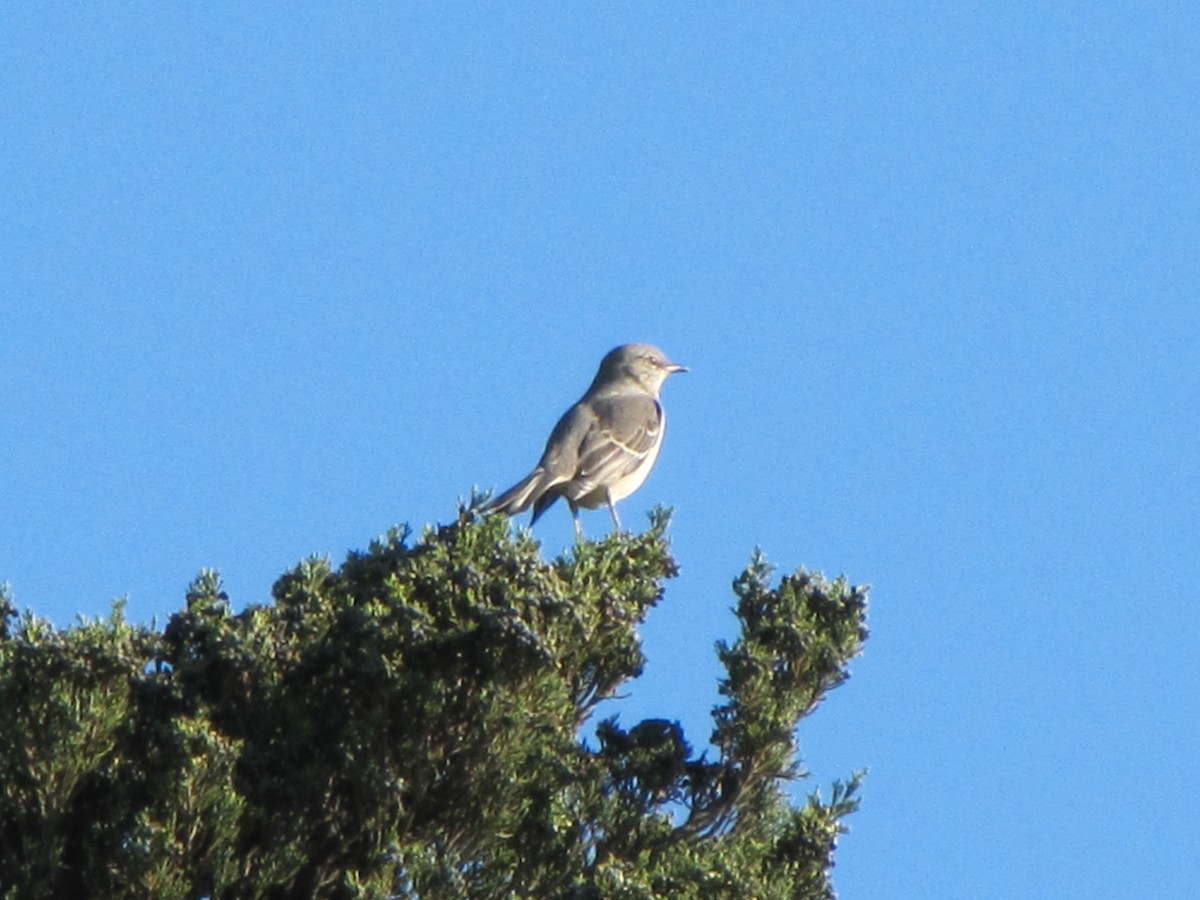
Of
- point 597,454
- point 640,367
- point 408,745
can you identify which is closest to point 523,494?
point 597,454

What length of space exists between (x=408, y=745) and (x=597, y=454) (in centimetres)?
716

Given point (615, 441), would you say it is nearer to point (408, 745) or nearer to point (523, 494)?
point (523, 494)

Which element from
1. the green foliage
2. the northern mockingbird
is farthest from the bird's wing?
the green foliage

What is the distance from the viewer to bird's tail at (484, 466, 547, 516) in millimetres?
13500

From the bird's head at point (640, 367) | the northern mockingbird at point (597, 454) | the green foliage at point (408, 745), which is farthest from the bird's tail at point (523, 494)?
the green foliage at point (408, 745)

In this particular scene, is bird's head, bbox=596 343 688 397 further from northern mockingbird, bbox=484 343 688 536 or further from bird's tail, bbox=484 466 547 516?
bird's tail, bbox=484 466 547 516

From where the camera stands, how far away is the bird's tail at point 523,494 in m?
13.5

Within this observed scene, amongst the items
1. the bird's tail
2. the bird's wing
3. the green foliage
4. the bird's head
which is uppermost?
the bird's head

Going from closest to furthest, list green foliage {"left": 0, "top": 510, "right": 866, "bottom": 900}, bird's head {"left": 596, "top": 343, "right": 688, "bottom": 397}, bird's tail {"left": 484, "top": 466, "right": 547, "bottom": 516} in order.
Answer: green foliage {"left": 0, "top": 510, "right": 866, "bottom": 900}, bird's tail {"left": 484, "top": 466, "right": 547, "bottom": 516}, bird's head {"left": 596, "top": 343, "right": 688, "bottom": 397}

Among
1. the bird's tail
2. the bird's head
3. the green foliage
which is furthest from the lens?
the bird's head

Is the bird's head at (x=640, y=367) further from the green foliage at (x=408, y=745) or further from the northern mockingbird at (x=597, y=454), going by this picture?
the green foliage at (x=408, y=745)

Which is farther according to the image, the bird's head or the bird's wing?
the bird's head

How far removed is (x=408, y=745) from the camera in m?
7.83

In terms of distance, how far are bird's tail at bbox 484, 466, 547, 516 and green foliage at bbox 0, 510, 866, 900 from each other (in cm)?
503
